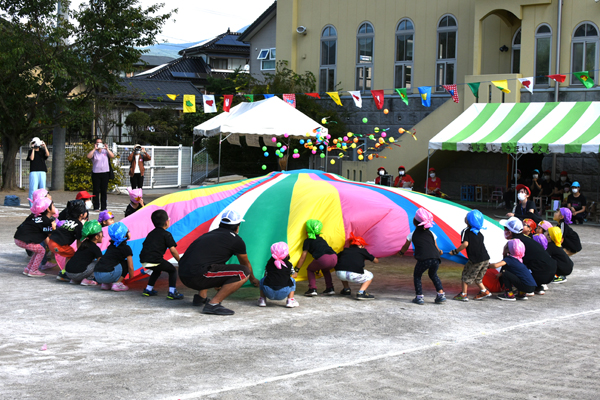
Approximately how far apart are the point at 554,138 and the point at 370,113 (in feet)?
28.8

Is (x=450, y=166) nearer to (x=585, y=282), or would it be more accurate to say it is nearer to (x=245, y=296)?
(x=585, y=282)

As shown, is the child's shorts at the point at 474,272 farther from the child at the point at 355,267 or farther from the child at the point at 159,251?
the child at the point at 159,251

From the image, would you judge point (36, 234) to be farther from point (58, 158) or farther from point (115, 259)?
point (58, 158)

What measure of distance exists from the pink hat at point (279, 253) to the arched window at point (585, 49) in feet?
48.7

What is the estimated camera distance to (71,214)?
363 inches

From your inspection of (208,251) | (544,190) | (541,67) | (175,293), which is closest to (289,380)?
(208,251)

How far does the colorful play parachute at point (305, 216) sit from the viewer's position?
856 centimetres

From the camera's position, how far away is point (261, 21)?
3512 centimetres

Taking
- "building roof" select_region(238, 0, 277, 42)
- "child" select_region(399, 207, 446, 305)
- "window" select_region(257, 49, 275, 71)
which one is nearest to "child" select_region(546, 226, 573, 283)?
"child" select_region(399, 207, 446, 305)

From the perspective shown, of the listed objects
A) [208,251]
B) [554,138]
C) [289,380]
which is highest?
[554,138]

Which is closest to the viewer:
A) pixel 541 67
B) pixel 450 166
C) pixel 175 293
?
pixel 175 293

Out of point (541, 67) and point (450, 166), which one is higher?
point (541, 67)

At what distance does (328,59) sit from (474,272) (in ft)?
59.0

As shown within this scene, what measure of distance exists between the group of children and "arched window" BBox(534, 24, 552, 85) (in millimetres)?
12208
